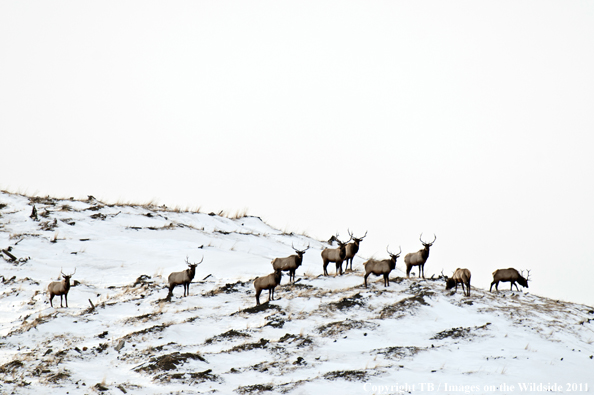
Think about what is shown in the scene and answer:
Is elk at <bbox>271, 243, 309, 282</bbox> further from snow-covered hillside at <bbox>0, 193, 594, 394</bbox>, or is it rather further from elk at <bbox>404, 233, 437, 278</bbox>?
elk at <bbox>404, 233, 437, 278</bbox>

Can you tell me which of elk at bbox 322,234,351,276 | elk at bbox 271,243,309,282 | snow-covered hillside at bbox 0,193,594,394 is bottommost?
snow-covered hillside at bbox 0,193,594,394

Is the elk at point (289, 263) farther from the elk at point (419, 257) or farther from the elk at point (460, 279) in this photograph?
the elk at point (460, 279)

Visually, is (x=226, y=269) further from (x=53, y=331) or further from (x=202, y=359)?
(x=202, y=359)

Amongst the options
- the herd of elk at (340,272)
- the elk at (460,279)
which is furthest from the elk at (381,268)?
the elk at (460,279)

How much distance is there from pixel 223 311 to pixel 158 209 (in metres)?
17.8

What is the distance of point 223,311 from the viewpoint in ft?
55.1

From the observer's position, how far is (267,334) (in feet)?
47.6

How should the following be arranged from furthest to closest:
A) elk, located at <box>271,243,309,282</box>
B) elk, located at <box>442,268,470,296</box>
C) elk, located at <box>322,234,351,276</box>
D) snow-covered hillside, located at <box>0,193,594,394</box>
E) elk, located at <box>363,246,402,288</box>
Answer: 1. elk, located at <box>322,234,351,276</box>
2. elk, located at <box>271,243,309,282</box>
3. elk, located at <box>363,246,402,288</box>
4. elk, located at <box>442,268,470,296</box>
5. snow-covered hillside, located at <box>0,193,594,394</box>

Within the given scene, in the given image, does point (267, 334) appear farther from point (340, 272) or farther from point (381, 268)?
point (340, 272)

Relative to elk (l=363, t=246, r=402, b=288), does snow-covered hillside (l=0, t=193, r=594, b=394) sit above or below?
below

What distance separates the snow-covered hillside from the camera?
11.6 meters

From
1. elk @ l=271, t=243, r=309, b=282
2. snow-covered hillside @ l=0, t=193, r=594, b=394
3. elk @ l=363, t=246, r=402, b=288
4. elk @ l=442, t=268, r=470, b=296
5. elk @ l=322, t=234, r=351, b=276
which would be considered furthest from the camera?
elk @ l=322, t=234, r=351, b=276

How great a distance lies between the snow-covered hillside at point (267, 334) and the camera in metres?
11.6

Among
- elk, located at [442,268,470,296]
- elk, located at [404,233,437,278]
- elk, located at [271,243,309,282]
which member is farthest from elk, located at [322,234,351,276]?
elk, located at [442,268,470,296]
